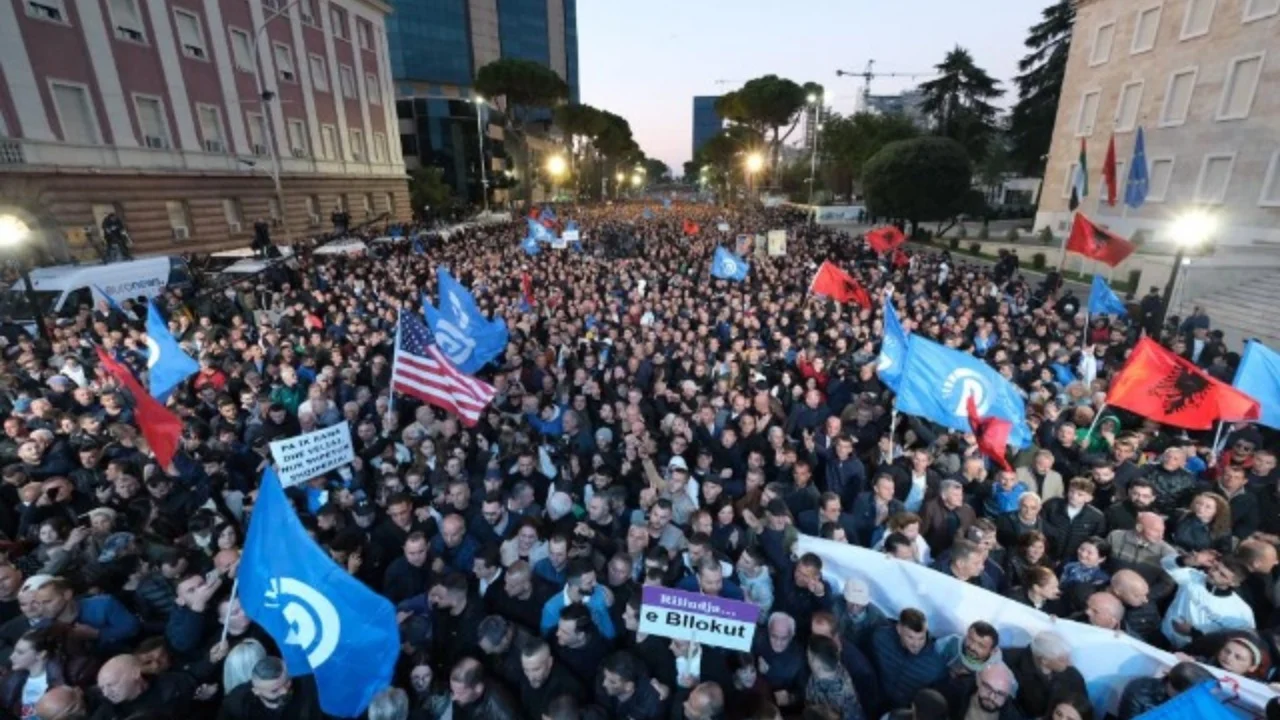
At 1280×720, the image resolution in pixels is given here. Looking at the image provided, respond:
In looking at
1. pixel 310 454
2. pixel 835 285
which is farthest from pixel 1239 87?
pixel 310 454

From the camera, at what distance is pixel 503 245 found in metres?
28.3

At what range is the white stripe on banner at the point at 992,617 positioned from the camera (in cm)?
366

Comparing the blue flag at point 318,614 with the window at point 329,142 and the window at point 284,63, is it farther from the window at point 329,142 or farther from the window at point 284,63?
the window at point 329,142

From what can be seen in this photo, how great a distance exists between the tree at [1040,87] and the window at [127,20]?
173 feet

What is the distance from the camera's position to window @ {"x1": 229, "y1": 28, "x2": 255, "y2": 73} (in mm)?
27109

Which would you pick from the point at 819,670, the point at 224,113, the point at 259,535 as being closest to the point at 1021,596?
the point at 819,670

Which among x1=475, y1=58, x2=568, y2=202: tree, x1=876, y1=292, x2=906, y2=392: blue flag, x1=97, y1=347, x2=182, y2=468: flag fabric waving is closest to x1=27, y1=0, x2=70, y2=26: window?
x1=97, y1=347, x2=182, y2=468: flag fabric waving

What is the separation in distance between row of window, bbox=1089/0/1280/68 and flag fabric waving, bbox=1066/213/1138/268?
1892 cm

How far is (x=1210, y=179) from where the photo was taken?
25266 millimetres

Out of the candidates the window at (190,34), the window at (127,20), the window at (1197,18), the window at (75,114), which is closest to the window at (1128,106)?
the window at (1197,18)

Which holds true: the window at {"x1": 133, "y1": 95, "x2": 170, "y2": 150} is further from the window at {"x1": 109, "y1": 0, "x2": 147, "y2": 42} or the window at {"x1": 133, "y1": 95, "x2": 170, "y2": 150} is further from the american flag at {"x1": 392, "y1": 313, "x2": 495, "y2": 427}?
the american flag at {"x1": 392, "y1": 313, "x2": 495, "y2": 427}

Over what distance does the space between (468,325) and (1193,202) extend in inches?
1225

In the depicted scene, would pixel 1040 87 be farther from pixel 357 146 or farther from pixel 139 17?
pixel 139 17

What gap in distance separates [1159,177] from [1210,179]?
8.59ft
